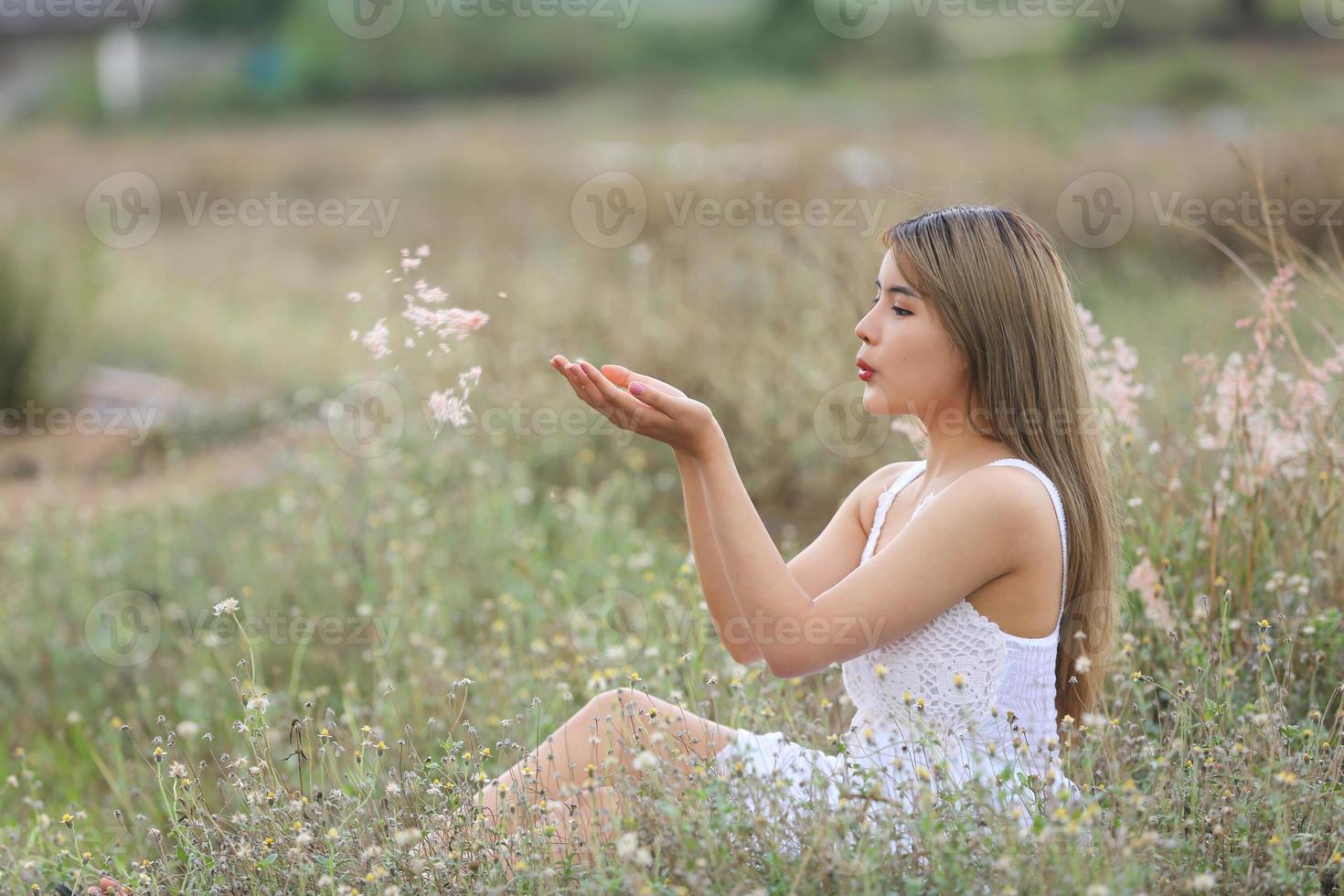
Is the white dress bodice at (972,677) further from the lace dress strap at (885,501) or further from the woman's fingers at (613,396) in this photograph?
the woman's fingers at (613,396)

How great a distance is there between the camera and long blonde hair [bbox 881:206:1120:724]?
210 cm

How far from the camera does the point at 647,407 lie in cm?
191

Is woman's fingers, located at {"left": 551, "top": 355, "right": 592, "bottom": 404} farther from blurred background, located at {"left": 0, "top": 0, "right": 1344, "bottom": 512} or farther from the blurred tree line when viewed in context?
the blurred tree line

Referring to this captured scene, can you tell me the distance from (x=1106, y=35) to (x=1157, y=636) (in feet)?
86.7

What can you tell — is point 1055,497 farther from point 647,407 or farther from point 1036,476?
point 647,407

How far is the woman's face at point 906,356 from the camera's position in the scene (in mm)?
2115

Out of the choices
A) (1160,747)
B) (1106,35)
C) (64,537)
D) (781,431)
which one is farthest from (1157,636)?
(1106,35)

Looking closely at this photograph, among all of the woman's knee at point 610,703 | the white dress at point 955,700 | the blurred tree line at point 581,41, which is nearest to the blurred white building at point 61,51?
the blurred tree line at point 581,41

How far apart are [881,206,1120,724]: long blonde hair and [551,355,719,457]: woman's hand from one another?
48cm

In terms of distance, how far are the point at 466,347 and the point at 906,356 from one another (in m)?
4.18

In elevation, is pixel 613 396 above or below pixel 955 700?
above

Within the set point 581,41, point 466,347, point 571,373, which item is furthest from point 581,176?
point 581,41

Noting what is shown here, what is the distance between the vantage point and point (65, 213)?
12.7m

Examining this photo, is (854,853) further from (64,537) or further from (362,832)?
(64,537)
